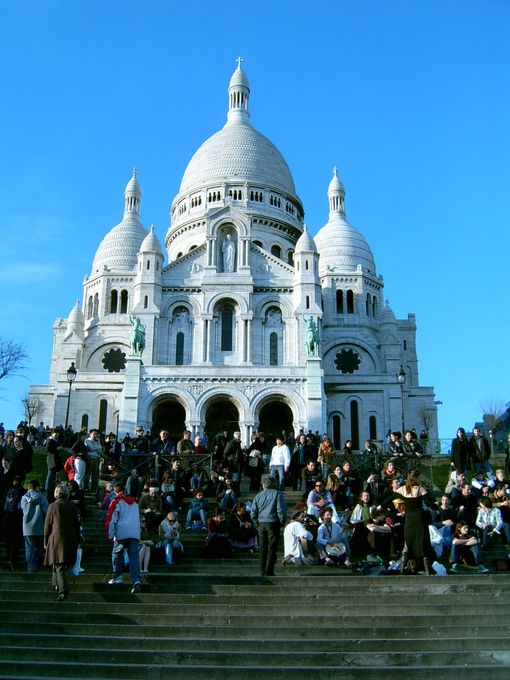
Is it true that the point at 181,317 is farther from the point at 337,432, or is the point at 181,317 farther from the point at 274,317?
the point at 337,432

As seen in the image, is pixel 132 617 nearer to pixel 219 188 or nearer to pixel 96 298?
pixel 96 298

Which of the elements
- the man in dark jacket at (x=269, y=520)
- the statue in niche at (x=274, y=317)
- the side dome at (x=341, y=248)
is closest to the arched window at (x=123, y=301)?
the statue in niche at (x=274, y=317)

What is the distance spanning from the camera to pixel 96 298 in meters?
58.2

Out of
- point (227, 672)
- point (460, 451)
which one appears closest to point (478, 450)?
point (460, 451)

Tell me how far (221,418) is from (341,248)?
62.4 feet

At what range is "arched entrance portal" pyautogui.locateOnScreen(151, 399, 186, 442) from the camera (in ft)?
146

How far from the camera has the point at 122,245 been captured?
60594 millimetres

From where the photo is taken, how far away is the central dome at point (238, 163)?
62812 mm

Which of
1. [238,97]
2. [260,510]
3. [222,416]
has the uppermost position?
[238,97]

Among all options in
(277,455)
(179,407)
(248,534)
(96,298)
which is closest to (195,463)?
(277,455)

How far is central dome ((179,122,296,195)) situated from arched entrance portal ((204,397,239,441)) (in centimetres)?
2277

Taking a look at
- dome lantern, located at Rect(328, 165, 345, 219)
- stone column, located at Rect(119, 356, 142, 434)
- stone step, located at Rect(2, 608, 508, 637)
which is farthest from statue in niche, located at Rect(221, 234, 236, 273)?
stone step, located at Rect(2, 608, 508, 637)

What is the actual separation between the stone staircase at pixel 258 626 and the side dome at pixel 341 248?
145ft

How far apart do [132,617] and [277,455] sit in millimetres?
9324
